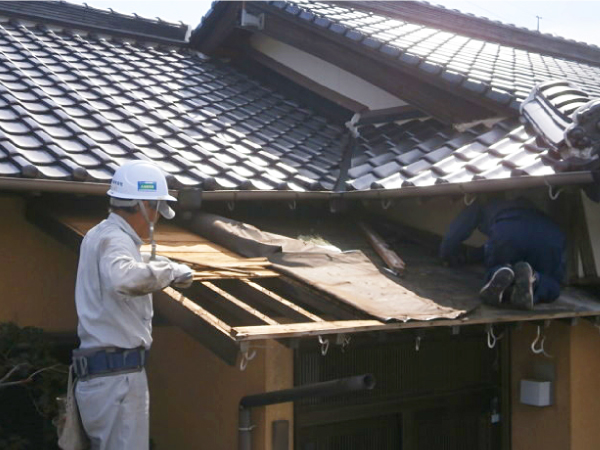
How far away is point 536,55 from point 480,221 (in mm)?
6458

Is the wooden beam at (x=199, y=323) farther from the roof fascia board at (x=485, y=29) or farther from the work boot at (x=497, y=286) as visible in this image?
the roof fascia board at (x=485, y=29)

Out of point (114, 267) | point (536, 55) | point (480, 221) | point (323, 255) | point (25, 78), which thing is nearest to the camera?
point (114, 267)

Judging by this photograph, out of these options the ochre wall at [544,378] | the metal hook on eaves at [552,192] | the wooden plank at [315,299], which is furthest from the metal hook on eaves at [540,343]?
the wooden plank at [315,299]

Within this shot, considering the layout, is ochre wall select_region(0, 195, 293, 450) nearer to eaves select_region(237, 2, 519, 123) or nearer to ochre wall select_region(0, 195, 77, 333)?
ochre wall select_region(0, 195, 77, 333)

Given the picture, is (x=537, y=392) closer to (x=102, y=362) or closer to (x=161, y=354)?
(x=161, y=354)

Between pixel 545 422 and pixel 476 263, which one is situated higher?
pixel 476 263

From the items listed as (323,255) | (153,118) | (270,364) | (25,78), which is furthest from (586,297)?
(25,78)

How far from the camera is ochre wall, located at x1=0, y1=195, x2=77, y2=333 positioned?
20.3 ft

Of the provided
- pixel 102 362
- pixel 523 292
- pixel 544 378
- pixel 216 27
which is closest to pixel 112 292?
pixel 102 362

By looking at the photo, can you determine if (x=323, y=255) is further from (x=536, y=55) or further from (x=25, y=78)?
(x=536, y=55)

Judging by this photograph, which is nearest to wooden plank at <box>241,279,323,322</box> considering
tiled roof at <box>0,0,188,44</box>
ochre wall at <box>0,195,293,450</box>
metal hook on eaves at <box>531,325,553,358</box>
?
ochre wall at <box>0,195,293,450</box>

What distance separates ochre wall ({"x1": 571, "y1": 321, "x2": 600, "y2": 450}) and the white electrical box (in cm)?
20

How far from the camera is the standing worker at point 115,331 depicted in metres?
4.66

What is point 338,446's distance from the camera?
6469 mm
